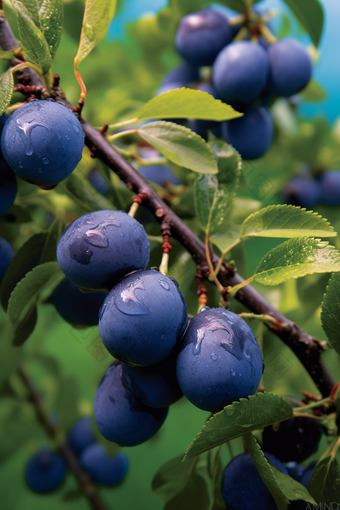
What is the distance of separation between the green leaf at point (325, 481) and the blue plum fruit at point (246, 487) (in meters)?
0.03

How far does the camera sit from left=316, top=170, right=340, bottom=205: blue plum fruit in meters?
1.13

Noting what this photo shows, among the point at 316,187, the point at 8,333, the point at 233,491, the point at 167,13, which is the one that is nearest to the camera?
the point at 233,491

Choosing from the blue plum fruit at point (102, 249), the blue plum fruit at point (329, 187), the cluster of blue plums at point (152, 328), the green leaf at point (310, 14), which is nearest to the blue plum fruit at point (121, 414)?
the cluster of blue plums at point (152, 328)

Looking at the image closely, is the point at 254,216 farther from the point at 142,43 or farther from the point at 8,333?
the point at 142,43

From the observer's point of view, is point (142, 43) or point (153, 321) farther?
point (142, 43)

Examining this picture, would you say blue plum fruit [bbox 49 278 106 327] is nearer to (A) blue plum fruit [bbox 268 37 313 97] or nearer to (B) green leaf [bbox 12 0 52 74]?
(B) green leaf [bbox 12 0 52 74]

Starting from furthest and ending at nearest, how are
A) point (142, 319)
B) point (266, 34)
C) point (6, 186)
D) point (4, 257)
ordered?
point (266, 34) < point (4, 257) < point (6, 186) < point (142, 319)

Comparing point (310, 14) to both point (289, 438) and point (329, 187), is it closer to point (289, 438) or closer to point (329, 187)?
point (329, 187)

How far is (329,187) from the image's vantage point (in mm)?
1152

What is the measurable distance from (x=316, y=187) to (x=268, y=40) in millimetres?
483

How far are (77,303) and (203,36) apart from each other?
563mm

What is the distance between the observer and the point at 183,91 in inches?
18.6

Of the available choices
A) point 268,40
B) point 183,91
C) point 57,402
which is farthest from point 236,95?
point 57,402

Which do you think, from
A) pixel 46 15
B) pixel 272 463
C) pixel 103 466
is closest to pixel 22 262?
pixel 46 15
